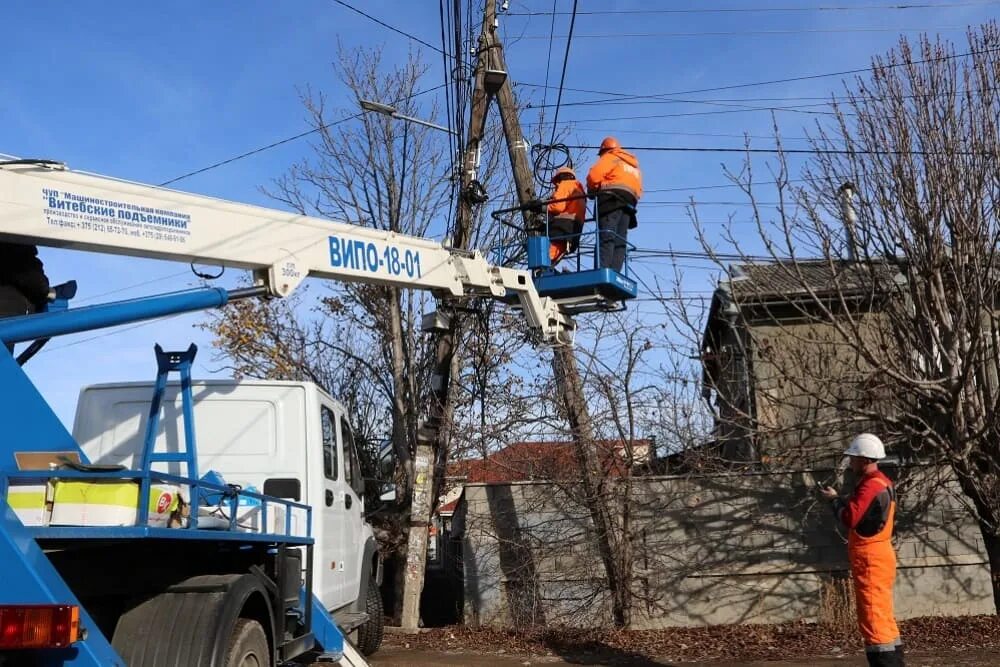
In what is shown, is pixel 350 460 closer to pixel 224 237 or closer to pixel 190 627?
pixel 224 237

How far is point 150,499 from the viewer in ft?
15.9

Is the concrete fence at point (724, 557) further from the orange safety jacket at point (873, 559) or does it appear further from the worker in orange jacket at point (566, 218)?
the orange safety jacket at point (873, 559)

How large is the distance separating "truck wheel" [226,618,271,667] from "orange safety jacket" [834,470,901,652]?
12.3 ft

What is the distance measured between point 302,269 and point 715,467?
21.8 ft

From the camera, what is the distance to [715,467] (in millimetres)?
12305

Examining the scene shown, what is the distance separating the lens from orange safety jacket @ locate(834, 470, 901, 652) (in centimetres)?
638

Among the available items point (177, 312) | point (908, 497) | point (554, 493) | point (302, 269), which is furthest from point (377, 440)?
point (177, 312)

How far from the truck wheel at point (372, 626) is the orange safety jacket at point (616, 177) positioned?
472cm

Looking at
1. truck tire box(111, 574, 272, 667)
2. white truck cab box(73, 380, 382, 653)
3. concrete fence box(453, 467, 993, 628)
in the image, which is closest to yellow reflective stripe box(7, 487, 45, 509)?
truck tire box(111, 574, 272, 667)

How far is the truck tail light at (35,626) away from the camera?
12.8 feet

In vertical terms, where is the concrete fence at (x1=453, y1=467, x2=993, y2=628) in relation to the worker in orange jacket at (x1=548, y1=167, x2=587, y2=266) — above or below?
below

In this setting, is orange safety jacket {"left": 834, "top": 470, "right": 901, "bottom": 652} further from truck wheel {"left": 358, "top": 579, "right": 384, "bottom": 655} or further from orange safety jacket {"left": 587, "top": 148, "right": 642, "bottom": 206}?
truck wheel {"left": 358, "top": 579, "right": 384, "bottom": 655}

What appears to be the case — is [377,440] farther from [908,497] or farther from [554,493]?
[908,497]

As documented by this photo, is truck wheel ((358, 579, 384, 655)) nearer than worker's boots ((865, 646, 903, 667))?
No
